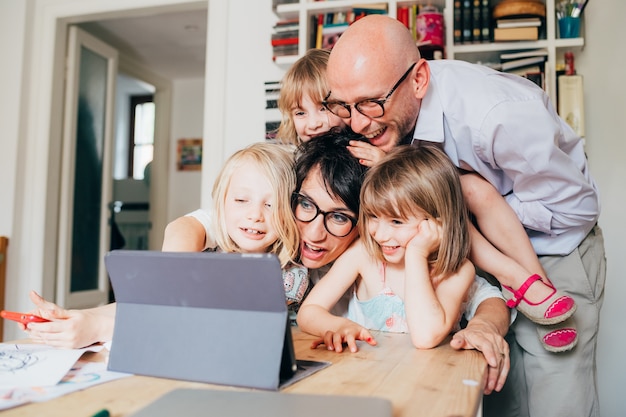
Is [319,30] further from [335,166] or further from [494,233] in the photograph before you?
[494,233]

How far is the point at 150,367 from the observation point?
0.73 m

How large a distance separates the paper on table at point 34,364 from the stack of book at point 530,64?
244 cm

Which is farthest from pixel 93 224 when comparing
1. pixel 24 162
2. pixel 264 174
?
pixel 264 174

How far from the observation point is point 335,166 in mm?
1260

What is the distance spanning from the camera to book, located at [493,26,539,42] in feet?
8.57

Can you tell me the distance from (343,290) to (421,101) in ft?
1.73

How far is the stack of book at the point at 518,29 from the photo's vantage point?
8.59ft

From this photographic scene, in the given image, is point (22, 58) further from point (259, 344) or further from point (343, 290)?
point (259, 344)

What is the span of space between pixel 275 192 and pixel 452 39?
191 centimetres

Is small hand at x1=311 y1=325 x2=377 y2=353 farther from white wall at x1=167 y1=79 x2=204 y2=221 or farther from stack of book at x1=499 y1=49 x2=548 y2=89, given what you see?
white wall at x1=167 y1=79 x2=204 y2=221

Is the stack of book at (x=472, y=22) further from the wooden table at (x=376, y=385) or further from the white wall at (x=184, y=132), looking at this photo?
the white wall at (x=184, y=132)

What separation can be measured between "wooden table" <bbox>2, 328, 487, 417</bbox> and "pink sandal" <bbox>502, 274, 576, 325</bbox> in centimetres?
31

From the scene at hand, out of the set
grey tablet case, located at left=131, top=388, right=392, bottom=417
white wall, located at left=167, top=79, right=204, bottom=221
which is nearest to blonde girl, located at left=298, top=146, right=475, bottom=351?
grey tablet case, located at left=131, top=388, right=392, bottom=417

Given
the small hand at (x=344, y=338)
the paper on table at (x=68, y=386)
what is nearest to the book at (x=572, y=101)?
the small hand at (x=344, y=338)
